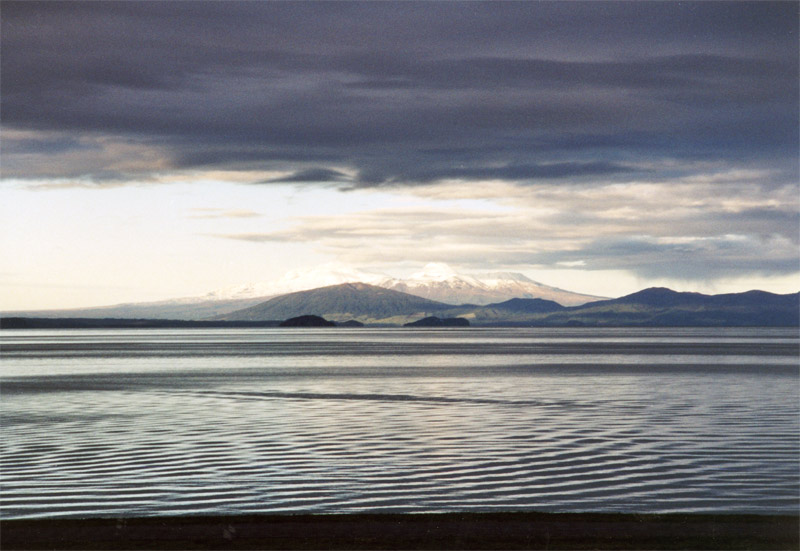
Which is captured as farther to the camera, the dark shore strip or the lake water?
the lake water

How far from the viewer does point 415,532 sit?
1828cm

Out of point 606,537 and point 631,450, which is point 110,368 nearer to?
point 631,450

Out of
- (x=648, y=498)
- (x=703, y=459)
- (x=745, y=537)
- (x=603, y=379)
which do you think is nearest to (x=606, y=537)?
(x=745, y=537)

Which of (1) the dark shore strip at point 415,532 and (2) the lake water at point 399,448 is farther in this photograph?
(2) the lake water at point 399,448

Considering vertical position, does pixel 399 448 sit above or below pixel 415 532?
below

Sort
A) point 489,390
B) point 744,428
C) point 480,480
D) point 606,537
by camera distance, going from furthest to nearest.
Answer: point 489,390
point 744,428
point 480,480
point 606,537

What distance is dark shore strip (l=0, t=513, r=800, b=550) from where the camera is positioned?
1755 centimetres

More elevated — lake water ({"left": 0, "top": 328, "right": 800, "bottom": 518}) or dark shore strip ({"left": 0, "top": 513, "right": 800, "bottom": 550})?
dark shore strip ({"left": 0, "top": 513, "right": 800, "bottom": 550})

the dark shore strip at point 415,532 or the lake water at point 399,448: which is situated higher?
the dark shore strip at point 415,532

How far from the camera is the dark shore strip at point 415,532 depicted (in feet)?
57.6

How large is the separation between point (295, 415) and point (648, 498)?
25266 mm

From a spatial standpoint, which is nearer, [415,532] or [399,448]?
[415,532]

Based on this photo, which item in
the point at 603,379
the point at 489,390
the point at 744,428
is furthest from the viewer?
the point at 603,379

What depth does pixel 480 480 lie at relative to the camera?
83.9 ft
